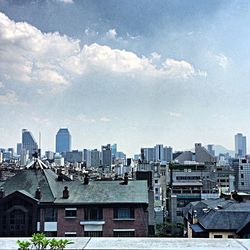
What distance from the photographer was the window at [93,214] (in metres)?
12.7

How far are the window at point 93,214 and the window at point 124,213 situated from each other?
0.52 meters

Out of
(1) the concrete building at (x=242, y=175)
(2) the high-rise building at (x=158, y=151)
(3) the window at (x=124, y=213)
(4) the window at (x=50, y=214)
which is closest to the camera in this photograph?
(3) the window at (x=124, y=213)

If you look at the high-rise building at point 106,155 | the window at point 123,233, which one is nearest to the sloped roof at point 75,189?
the window at point 123,233

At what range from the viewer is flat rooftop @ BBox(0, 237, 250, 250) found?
2.52 m

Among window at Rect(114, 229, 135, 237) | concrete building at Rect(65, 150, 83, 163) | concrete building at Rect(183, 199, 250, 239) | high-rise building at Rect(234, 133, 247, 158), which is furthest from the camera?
high-rise building at Rect(234, 133, 247, 158)

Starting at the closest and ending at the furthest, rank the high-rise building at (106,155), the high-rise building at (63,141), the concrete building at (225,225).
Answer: the concrete building at (225,225) < the high-rise building at (106,155) < the high-rise building at (63,141)

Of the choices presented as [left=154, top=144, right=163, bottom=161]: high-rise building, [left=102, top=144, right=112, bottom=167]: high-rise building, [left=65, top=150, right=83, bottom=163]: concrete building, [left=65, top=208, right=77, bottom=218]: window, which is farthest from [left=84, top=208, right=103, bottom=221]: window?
[left=154, top=144, right=163, bottom=161]: high-rise building

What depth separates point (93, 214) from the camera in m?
12.8

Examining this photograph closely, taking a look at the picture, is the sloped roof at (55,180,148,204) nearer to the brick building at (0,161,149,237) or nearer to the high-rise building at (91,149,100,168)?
the brick building at (0,161,149,237)

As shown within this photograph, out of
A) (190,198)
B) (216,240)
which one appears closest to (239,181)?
(190,198)

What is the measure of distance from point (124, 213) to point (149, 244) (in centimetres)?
1036

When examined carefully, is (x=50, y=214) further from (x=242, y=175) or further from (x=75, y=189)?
(x=242, y=175)

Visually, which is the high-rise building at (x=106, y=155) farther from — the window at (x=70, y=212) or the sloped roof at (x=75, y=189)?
the window at (x=70, y=212)

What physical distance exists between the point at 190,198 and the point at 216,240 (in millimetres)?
26331
